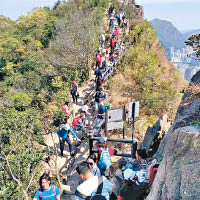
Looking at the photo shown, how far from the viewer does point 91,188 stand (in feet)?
10.9

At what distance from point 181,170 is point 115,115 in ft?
11.8

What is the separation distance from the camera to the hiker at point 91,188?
330cm

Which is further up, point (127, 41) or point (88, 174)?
point (127, 41)

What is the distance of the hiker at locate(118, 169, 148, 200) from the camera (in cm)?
411

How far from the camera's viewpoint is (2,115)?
739 cm

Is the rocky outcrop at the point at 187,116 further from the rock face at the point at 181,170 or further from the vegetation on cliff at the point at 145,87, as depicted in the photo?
the vegetation on cliff at the point at 145,87

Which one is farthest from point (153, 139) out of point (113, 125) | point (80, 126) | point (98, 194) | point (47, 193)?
point (98, 194)

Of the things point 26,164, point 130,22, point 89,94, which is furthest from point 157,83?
point 130,22

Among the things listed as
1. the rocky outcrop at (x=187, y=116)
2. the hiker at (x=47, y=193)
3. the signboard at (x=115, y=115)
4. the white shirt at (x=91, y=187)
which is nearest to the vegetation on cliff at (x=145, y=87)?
the signboard at (x=115, y=115)

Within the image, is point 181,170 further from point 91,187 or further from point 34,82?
point 34,82

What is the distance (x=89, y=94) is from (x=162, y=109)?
→ 3582 millimetres

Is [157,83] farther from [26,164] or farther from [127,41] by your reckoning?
[26,164]

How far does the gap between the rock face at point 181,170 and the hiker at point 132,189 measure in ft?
1.20

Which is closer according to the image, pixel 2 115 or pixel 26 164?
pixel 26 164
